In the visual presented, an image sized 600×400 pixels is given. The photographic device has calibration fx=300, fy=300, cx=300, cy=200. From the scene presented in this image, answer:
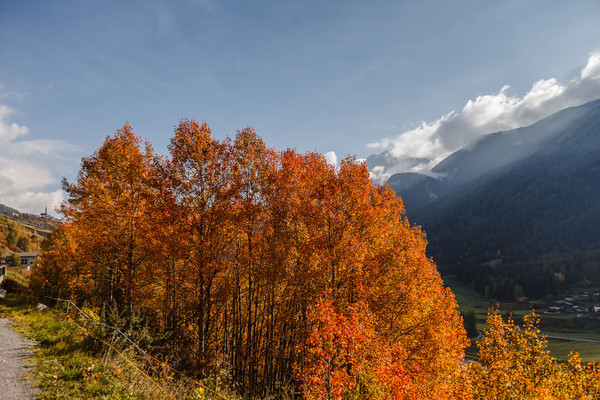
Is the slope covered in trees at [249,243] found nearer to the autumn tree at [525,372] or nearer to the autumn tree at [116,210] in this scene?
the autumn tree at [116,210]

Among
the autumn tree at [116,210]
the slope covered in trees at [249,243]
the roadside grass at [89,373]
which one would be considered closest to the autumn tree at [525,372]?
the slope covered in trees at [249,243]

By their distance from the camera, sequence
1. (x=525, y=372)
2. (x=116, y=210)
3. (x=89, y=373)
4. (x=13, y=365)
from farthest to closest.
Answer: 1. (x=525, y=372)
2. (x=116, y=210)
3. (x=13, y=365)
4. (x=89, y=373)

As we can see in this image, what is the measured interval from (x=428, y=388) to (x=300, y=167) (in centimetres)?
1936

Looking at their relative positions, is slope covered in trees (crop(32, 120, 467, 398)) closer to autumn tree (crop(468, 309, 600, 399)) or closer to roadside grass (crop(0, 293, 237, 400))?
autumn tree (crop(468, 309, 600, 399))

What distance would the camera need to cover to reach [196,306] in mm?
21766

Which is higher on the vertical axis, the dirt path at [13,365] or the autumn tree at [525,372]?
the dirt path at [13,365]

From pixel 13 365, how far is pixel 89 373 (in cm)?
313

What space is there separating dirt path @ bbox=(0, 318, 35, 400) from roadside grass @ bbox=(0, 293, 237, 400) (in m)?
0.30

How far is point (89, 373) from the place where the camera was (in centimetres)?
1021

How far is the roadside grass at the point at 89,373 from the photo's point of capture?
9461mm

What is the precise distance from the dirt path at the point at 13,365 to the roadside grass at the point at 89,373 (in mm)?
295

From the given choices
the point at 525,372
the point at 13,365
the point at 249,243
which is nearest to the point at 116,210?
the point at 249,243

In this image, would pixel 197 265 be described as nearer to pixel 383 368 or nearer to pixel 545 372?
pixel 383 368

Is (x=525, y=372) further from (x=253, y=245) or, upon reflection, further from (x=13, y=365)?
(x=13, y=365)
